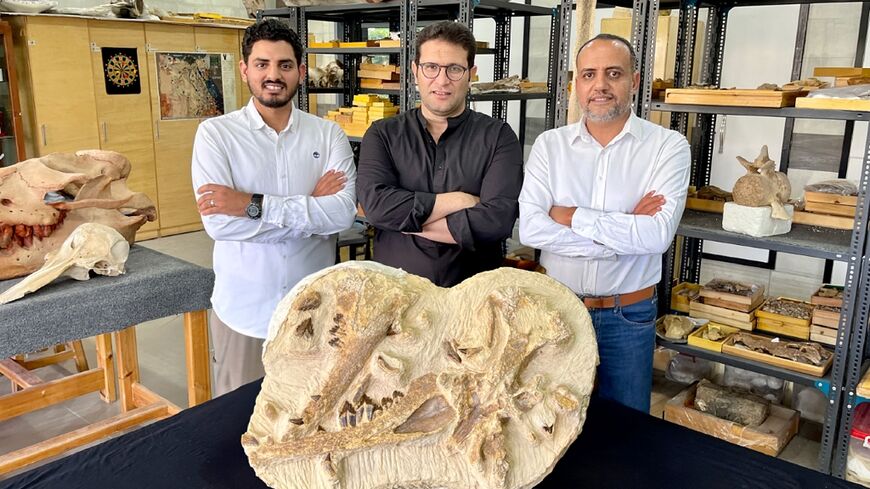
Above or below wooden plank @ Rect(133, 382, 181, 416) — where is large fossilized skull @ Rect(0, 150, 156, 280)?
above

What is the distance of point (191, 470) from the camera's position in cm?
185

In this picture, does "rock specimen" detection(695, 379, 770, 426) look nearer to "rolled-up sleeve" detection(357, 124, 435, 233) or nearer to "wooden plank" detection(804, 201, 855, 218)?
"wooden plank" detection(804, 201, 855, 218)

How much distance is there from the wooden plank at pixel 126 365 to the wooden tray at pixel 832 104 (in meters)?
3.48

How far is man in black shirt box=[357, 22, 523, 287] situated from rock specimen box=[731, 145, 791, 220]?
140 centimetres

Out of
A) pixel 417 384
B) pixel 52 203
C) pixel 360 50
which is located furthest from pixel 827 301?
pixel 52 203

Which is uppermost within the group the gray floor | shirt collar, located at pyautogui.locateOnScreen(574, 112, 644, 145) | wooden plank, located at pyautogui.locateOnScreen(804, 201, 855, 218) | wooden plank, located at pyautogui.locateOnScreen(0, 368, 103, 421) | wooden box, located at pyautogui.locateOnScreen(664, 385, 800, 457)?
shirt collar, located at pyautogui.locateOnScreen(574, 112, 644, 145)

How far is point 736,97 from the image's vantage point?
127 inches

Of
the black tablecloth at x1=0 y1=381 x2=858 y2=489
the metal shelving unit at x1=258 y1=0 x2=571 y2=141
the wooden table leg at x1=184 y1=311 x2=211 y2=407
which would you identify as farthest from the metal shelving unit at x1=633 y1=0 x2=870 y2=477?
the wooden table leg at x1=184 y1=311 x2=211 y2=407

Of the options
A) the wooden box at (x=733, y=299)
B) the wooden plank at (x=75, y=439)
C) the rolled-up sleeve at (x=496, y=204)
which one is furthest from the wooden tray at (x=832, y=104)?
the wooden plank at (x=75, y=439)

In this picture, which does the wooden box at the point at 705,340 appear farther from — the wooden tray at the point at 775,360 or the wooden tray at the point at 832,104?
the wooden tray at the point at 832,104

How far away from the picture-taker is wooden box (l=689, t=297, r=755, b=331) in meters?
3.65

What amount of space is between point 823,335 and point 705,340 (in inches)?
22.8

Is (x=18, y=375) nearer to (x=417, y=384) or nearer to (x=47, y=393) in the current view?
(x=47, y=393)

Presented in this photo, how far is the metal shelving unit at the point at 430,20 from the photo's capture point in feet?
13.2
